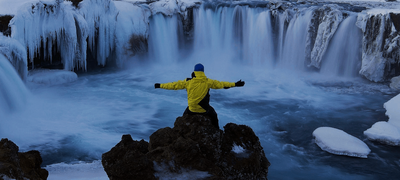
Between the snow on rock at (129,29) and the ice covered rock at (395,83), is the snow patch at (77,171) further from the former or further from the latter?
the ice covered rock at (395,83)

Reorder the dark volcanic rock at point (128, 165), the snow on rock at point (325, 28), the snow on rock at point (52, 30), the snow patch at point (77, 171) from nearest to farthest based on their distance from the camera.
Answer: the dark volcanic rock at point (128, 165) → the snow patch at point (77, 171) → the snow on rock at point (52, 30) → the snow on rock at point (325, 28)

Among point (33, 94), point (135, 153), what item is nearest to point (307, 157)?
point (135, 153)

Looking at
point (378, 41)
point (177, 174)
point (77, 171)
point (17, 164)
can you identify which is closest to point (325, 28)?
point (378, 41)

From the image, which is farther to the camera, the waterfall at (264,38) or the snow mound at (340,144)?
the waterfall at (264,38)

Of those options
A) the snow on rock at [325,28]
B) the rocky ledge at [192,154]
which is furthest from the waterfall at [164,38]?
the rocky ledge at [192,154]

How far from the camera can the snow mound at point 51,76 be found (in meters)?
11.2

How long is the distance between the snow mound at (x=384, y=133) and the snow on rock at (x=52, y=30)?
8.87 meters

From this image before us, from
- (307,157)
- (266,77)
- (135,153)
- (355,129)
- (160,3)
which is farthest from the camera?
(160,3)

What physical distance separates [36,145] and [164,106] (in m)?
3.82

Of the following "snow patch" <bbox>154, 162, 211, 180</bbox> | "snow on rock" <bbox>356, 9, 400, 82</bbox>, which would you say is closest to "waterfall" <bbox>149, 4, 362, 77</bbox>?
"snow on rock" <bbox>356, 9, 400, 82</bbox>

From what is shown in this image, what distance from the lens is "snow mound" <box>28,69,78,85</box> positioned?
11156 millimetres

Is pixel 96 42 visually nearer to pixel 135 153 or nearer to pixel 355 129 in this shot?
pixel 355 129

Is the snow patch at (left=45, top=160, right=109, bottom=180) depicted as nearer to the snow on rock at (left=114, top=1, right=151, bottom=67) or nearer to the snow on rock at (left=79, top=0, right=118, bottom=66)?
the snow on rock at (left=79, top=0, right=118, bottom=66)

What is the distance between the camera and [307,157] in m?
6.73
